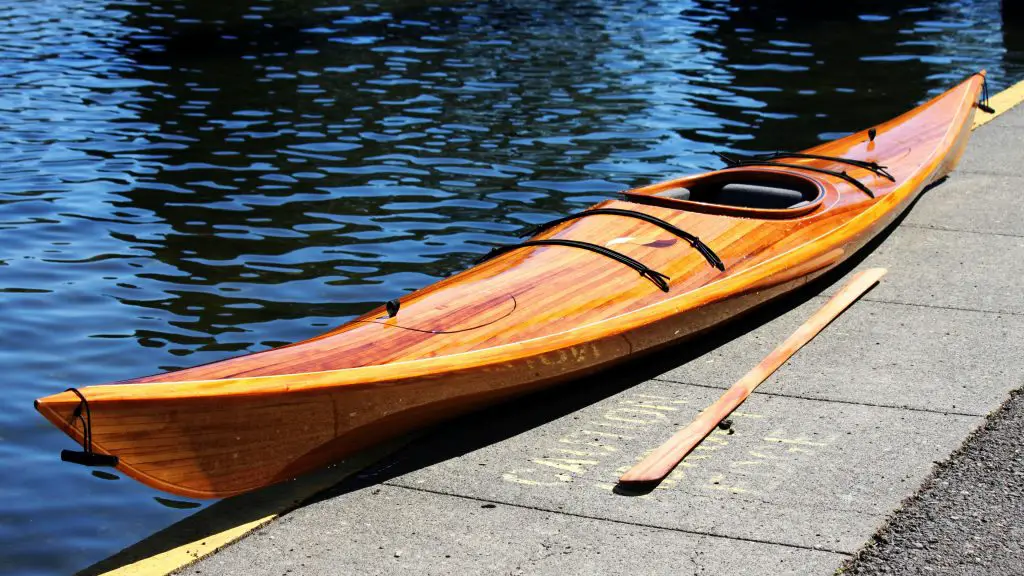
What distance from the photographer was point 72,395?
3744mm

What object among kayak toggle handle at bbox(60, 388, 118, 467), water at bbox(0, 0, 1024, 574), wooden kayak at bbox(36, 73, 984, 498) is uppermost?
kayak toggle handle at bbox(60, 388, 118, 467)

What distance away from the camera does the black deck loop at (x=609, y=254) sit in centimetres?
555

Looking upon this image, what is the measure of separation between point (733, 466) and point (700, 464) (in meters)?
0.12

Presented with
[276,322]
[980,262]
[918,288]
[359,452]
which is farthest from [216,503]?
[980,262]

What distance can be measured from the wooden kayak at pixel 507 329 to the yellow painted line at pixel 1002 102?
3259mm

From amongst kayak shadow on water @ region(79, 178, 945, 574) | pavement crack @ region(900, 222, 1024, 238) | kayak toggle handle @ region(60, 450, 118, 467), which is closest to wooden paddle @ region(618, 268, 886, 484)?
kayak shadow on water @ region(79, 178, 945, 574)

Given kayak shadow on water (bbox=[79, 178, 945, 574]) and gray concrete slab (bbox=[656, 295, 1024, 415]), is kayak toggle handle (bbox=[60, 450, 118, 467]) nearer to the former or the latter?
kayak shadow on water (bbox=[79, 178, 945, 574])

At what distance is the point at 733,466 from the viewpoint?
174 inches

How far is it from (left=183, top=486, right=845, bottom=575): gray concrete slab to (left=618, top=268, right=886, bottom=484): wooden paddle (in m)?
0.35

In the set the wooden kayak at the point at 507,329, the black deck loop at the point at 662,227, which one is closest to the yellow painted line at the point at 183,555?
the wooden kayak at the point at 507,329

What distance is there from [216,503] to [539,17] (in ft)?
44.5

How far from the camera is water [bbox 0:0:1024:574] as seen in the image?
6.42 meters

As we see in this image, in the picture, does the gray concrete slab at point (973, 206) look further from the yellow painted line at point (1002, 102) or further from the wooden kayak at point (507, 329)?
the yellow painted line at point (1002, 102)

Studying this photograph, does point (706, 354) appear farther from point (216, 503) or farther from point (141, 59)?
point (141, 59)
